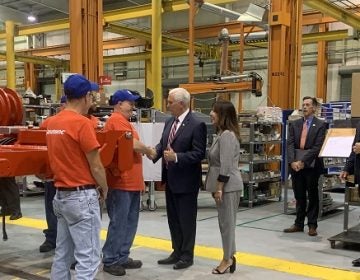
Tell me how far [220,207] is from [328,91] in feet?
44.5

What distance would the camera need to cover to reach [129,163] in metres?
3.71

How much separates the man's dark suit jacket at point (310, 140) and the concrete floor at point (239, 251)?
1.00 meters

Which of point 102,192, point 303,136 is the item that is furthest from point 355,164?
point 102,192

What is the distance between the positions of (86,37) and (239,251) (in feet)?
19.5

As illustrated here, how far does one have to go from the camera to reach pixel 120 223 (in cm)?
424

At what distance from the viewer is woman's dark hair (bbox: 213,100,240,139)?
424 centimetres

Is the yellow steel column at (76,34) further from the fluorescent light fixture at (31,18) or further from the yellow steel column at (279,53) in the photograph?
the fluorescent light fixture at (31,18)

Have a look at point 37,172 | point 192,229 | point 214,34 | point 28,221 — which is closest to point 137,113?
point 28,221

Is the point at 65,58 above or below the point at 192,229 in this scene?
above

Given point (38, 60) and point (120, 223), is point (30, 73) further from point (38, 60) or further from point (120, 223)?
point (120, 223)

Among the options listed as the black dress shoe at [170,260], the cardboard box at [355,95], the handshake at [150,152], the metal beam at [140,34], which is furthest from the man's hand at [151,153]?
the metal beam at [140,34]

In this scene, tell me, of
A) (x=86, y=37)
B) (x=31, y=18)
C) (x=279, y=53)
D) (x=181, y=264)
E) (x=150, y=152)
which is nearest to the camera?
(x=150, y=152)

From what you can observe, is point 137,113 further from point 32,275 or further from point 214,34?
point 214,34

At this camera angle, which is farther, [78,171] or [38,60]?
[38,60]
